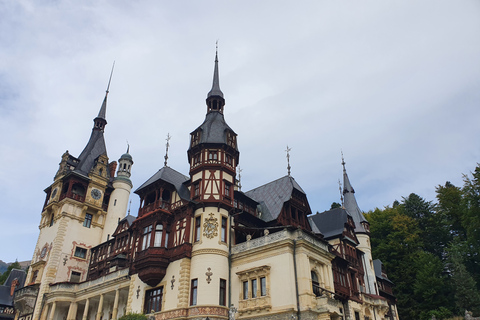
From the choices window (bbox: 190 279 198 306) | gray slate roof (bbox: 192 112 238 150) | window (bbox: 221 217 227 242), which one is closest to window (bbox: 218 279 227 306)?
window (bbox: 190 279 198 306)

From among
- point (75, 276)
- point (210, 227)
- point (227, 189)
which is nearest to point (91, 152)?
point (75, 276)

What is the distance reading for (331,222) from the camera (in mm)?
42438

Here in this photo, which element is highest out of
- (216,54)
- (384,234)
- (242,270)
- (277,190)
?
(216,54)

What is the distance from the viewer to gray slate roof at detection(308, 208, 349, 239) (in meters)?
40.8

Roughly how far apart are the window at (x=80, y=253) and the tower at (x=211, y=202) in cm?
2193

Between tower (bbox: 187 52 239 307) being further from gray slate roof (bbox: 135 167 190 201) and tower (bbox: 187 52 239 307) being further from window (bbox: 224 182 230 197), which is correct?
gray slate roof (bbox: 135 167 190 201)

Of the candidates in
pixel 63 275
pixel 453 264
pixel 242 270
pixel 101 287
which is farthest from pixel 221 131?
pixel 453 264

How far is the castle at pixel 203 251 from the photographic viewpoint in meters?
28.4

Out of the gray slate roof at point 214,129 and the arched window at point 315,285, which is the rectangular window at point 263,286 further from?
the gray slate roof at point 214,129

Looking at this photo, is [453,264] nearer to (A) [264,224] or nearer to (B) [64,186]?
(A) [264,224]

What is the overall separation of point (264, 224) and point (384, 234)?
3448 cm

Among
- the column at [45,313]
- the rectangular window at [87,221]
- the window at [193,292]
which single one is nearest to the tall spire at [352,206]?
the window at [193,292]

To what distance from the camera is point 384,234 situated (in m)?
61.6

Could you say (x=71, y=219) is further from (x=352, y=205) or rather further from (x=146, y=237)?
(x=352, y=205)
